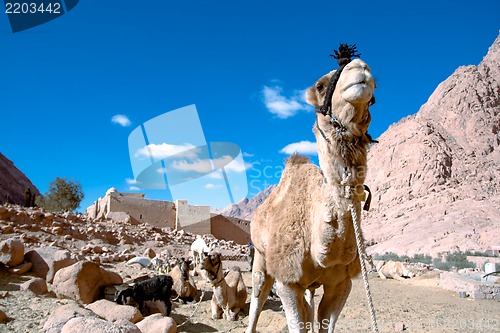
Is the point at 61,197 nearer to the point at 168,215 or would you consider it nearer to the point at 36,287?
the point at 168,215

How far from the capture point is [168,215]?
32.5 metres

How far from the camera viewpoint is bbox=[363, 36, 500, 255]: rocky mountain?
142 ft

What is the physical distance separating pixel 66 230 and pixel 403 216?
46.8m

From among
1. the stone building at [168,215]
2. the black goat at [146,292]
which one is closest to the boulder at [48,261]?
the black goat at [146,292]

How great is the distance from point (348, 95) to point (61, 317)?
4298mm

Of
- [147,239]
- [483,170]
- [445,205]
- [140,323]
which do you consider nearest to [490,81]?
[483,170]

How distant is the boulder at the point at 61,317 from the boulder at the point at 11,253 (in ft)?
15.9

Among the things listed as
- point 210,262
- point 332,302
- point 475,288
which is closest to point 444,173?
point 475,288

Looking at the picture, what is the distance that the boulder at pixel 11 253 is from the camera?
29.8ft

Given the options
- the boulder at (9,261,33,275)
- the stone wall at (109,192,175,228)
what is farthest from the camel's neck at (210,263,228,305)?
the stone wall at (109,192,175,228)

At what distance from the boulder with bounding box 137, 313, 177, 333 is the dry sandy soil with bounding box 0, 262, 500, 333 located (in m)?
1.49

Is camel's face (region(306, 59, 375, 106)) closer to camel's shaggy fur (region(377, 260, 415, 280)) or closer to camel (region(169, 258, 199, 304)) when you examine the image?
camel (region(169, 258, 199, 304))

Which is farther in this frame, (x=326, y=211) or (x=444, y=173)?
(x=444, y=173)

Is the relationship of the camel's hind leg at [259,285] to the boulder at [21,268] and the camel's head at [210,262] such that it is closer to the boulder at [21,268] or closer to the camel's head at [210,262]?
the camel's head at [210,262]
